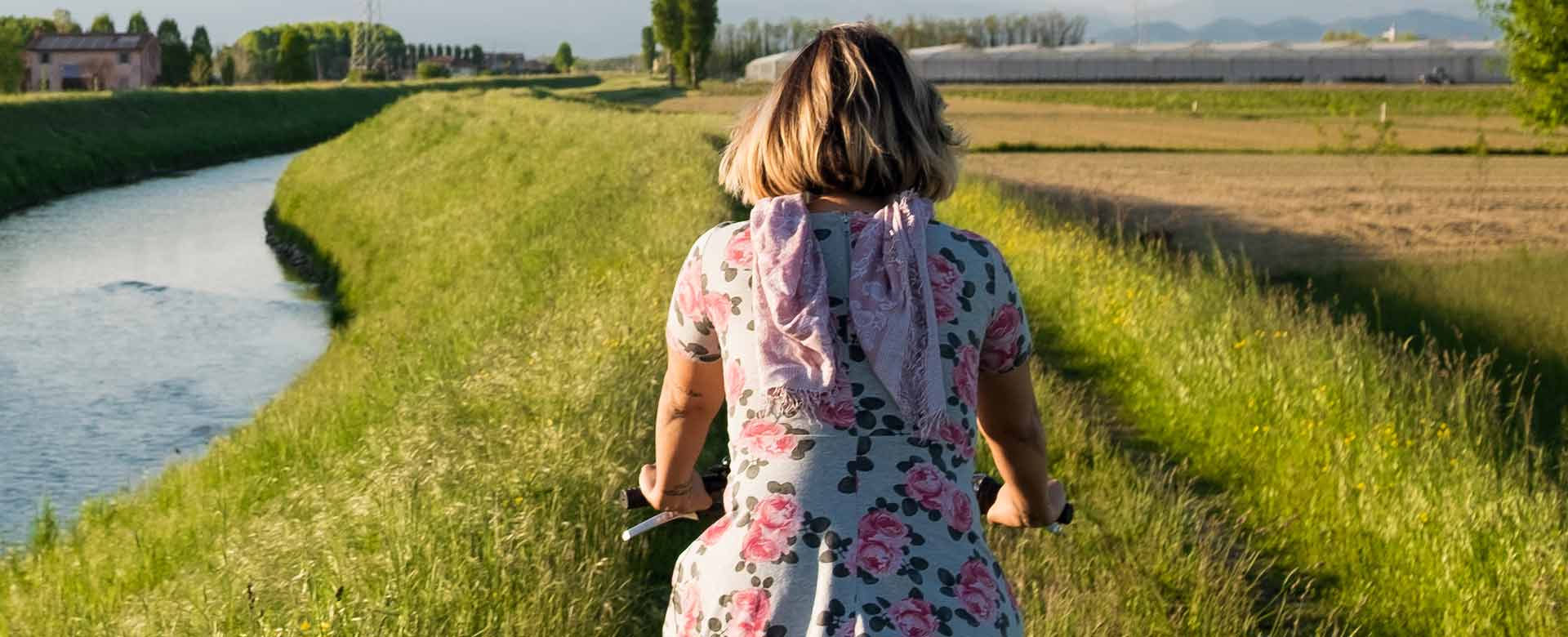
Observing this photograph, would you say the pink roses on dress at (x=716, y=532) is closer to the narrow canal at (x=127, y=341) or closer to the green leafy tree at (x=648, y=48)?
the narrow canal at (x=127, y=341)

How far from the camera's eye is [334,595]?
438 centimetres

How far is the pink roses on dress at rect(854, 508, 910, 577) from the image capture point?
2.13m

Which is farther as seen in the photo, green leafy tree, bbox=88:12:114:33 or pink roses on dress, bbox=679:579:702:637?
green leafy tree, bbox=88:12:114:33

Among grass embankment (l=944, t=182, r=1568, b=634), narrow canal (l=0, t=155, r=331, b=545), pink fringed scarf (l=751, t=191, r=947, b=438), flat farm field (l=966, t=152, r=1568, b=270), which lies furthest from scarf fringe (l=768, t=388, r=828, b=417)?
flat farm field (l=966, t=152, r=1568, b=270)

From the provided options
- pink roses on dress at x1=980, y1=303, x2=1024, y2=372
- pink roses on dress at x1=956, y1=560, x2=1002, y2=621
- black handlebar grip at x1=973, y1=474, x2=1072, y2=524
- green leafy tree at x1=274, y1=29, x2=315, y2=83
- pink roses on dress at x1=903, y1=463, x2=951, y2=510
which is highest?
green leafy tree at x1=274, y1=29, x2=315, y2=83

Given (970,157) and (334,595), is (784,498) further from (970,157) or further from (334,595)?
(970,157)

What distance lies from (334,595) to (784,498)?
102 inches

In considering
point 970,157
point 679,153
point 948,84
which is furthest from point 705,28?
point 679,153

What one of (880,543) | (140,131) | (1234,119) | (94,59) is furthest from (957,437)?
(94,59)

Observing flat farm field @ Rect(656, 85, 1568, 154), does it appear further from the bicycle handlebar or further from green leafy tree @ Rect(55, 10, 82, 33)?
green leafy tree @ Rect(55, 10, 82, 33)

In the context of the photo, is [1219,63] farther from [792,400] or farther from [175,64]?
[792,400]

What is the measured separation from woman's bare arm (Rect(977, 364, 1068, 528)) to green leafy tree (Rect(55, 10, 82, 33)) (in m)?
114

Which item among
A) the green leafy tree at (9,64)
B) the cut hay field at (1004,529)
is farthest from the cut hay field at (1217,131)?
the green leafy tree at (9,64)

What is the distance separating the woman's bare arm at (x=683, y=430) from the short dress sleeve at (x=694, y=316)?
2cm
